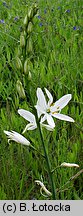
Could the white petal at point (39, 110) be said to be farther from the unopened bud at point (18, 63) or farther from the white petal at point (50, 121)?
the unopened bud at point (18, 63)

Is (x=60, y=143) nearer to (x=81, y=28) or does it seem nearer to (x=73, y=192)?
(x=73, y=192)

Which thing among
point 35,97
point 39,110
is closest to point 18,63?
point 39,110

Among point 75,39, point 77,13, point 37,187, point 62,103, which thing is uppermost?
point 77,13

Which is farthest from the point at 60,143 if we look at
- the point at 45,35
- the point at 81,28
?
the point at 81,28

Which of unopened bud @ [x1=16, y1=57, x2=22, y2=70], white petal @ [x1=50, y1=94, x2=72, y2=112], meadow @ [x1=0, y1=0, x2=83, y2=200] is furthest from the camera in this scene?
meadow @ [x1=0, y1=0, x2=83, y2=200]

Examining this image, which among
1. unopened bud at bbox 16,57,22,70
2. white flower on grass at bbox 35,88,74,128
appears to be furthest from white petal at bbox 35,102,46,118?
unopened bud at bbox 16,57,22,70

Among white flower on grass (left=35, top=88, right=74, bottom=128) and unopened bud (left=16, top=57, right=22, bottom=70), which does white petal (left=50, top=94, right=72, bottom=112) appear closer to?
white flower on grass (left=35, top=88, right=74, bottom=128)

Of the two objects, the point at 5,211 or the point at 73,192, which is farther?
the point at 73,192

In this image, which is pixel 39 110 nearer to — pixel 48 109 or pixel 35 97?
pixel 48 109
